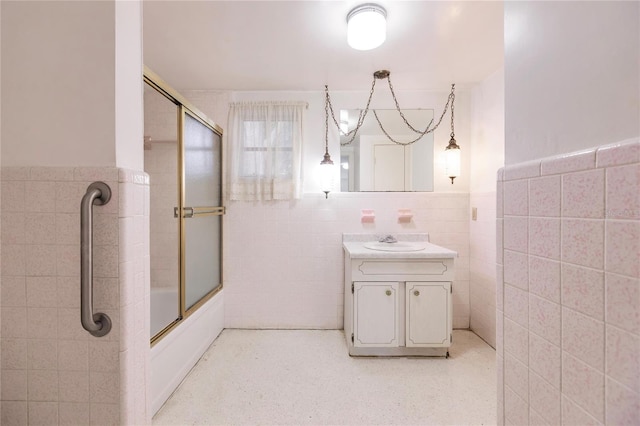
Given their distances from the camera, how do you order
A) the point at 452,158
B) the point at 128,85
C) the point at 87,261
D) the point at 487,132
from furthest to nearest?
the point at 452,158
the point at 487,132
the point at 128,85
the point at 87,261

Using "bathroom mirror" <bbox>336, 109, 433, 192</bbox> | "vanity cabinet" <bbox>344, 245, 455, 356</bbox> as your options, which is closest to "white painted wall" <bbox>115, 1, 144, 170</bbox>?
"vanity cabinet" <bbox>344, 245, 455, 356</bbox>

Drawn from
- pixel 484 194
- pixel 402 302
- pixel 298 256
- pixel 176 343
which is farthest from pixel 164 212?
pixel 484 194

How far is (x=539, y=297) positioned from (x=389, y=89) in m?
2.44

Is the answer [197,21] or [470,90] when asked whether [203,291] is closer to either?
[197,21]

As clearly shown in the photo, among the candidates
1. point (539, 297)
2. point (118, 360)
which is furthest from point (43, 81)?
point (539, 297)

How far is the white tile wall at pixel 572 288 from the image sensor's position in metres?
0.50

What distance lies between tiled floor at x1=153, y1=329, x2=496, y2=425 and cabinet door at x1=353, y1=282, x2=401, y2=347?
171mm

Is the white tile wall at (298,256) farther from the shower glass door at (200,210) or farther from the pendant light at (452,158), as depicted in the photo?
the pendant light at (452,158)

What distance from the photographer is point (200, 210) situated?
2.24 meters

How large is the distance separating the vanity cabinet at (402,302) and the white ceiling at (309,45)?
4.87 ft

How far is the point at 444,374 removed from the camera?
6.49 ft

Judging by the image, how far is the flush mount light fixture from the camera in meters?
1.56

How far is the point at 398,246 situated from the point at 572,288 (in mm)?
1943

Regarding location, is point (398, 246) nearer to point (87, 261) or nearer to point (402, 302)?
point (402, 302)
